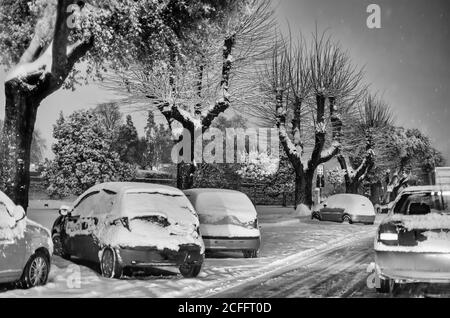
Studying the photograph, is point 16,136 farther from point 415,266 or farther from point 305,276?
point 415,266

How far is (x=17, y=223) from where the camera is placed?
27.9 ft

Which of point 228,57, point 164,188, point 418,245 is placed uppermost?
point 228,57

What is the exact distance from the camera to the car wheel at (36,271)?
860 centimetres

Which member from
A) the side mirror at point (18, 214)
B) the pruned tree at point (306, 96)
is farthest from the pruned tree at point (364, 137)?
the side mirror at point (18, 214)

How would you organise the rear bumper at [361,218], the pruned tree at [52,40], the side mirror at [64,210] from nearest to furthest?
the side mirror at [64,210] → the pruned tree at [52,40] → the rear bumper at [361,218]

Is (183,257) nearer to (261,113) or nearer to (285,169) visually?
(261,113)

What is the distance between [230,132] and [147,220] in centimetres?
4472

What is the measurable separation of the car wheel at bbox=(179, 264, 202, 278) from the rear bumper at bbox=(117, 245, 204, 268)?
0.38 metres

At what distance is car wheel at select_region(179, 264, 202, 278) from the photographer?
1060cm

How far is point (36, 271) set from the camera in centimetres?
884

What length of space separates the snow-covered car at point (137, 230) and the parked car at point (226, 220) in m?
2.63

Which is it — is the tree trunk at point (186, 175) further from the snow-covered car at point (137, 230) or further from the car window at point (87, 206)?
the snow-covered car at point (137, 230)

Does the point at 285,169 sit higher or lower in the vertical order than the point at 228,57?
lower
